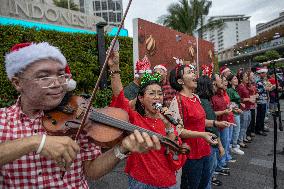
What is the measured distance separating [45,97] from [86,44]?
7.06 m

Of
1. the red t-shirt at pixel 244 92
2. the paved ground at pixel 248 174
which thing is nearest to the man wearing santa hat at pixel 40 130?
the paved ground at pixel 248 174

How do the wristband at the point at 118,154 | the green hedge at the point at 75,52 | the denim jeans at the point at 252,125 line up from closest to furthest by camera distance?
the wristband at the point at 118,154 < the green hedge at the point at 75,52 < the denim jeans at the point at 252,125

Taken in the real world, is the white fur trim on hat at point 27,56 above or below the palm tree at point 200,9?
below

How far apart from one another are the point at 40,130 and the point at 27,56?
410mm

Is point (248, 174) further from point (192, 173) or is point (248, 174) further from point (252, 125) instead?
point (252, 125)

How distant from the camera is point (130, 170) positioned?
2613mm

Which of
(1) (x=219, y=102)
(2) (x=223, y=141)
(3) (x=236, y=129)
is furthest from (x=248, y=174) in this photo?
(1) (x=219, y=102)

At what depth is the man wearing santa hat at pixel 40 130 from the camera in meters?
1.42

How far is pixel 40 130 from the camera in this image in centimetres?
150

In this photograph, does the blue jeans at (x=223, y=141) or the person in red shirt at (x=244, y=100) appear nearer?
the blue jeans at (x=223, y=141)

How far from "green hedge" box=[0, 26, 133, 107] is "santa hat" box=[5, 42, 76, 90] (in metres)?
5.09

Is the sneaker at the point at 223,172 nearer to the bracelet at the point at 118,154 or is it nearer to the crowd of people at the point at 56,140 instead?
the crowd of people at the point at 56,140

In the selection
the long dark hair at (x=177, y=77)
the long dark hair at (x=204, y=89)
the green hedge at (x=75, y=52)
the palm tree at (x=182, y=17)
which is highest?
the palm tree at (x=182, y=17)

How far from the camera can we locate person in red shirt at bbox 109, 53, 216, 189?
2480mm
